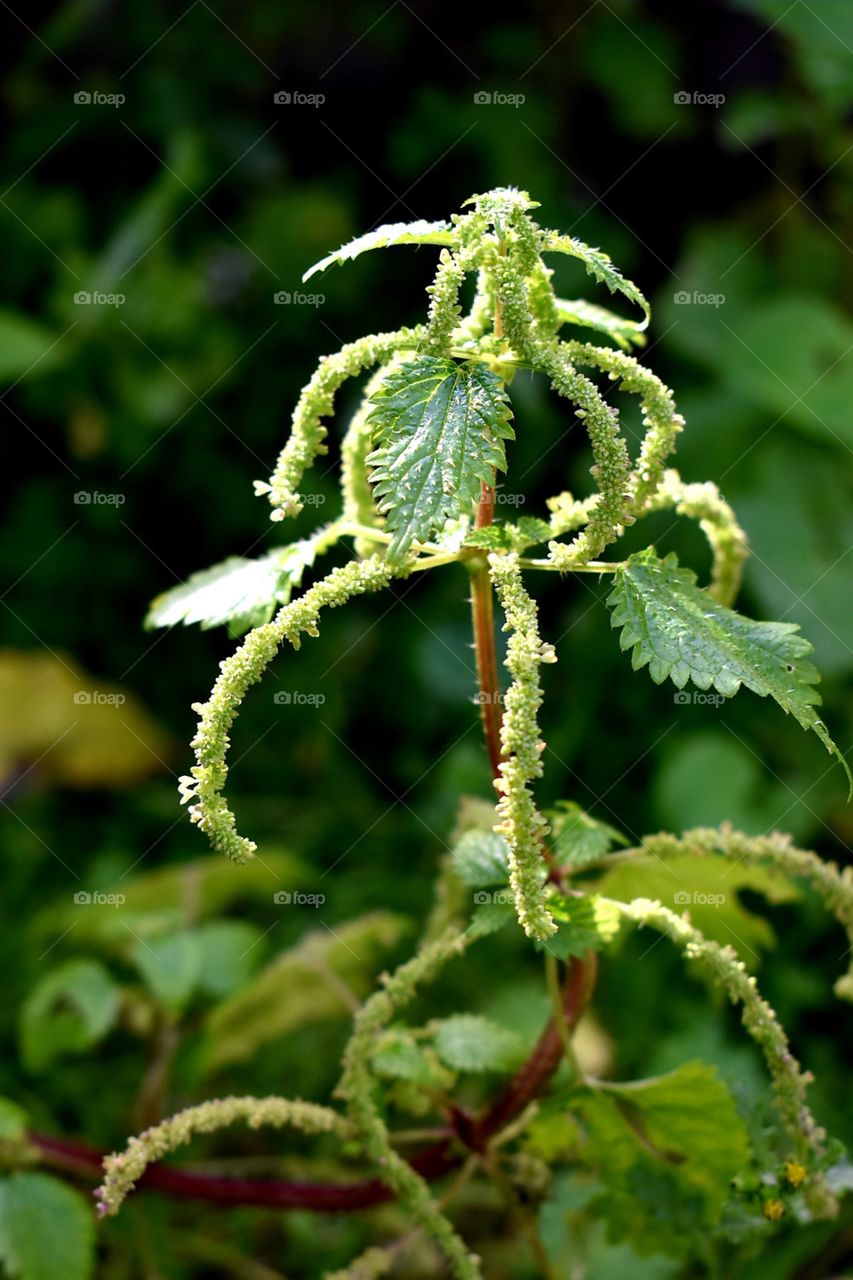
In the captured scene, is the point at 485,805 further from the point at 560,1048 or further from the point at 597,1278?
the point at 597,1278

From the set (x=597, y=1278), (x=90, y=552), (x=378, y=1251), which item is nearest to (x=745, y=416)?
(x=90, y=552)

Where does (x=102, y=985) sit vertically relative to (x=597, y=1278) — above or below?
below
